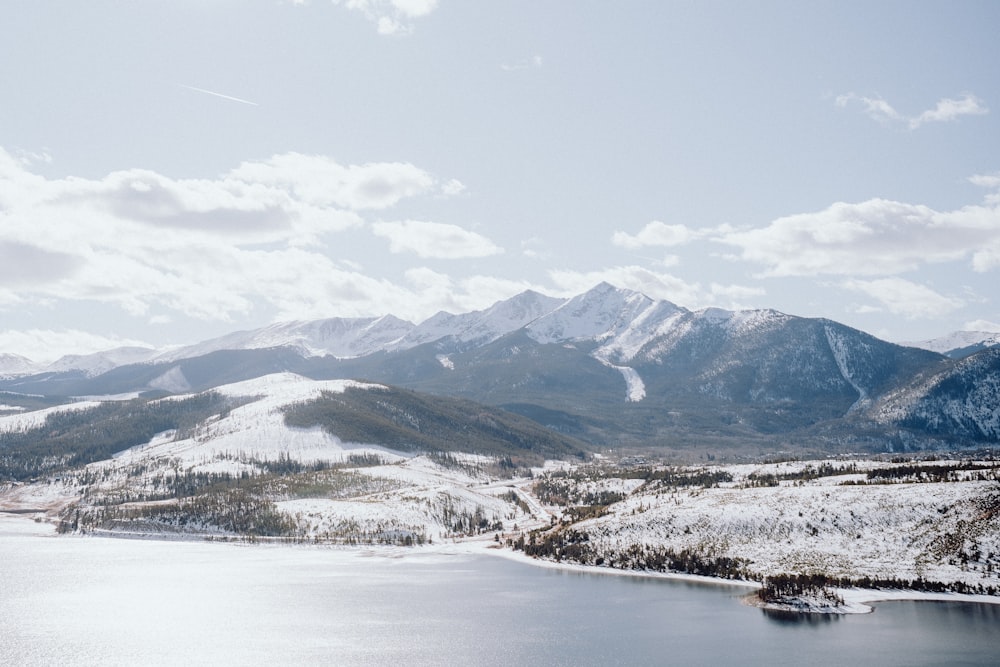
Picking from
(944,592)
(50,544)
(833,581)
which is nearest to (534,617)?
(833,581)

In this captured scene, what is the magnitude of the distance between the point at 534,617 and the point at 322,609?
97.3ft

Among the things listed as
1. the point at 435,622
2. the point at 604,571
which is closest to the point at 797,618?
the point at 604,571

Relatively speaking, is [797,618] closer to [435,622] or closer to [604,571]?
[604,571]

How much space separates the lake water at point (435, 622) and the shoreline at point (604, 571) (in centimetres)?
281

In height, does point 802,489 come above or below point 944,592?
above

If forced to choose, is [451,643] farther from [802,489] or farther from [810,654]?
[802,489]

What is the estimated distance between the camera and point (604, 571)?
133375 mm

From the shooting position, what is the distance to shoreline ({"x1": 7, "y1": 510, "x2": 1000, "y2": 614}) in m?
99.9

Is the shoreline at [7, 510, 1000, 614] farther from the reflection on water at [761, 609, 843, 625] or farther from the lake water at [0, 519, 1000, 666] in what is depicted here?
the lake water at [0, 519, 1000, 666]

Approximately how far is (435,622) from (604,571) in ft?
155

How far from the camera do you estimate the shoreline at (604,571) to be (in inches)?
3935

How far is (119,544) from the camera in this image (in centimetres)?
17962

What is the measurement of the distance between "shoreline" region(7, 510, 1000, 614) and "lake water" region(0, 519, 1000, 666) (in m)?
2.81

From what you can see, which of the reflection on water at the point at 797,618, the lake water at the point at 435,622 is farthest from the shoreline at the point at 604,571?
the lake water at the point at 435,622
